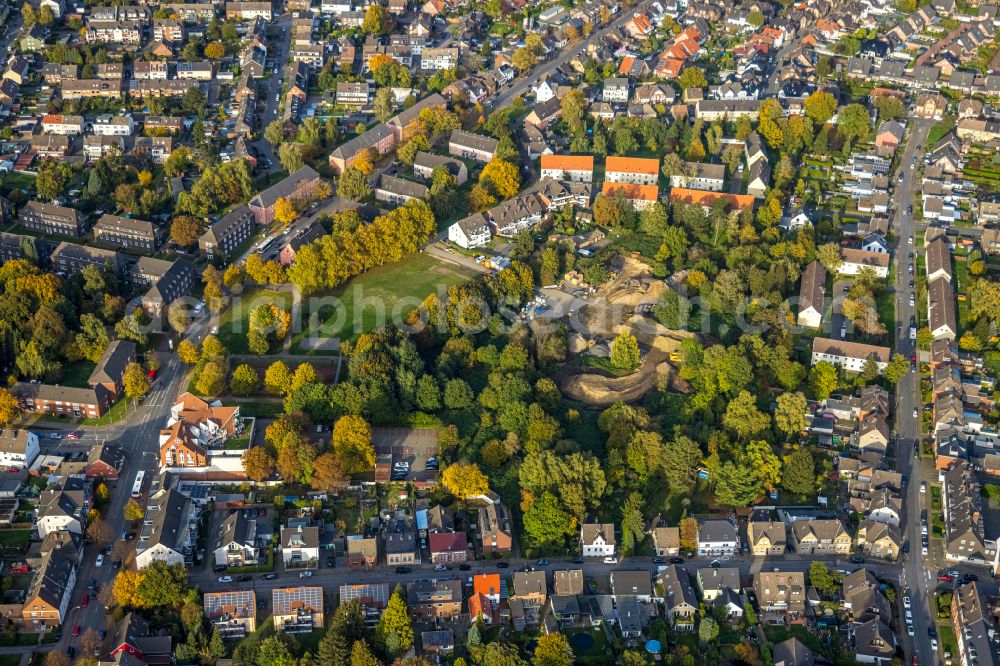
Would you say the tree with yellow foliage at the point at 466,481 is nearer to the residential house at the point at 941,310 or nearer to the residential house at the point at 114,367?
the residential house at the point at 114,367

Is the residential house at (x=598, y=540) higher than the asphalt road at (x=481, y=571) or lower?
higher

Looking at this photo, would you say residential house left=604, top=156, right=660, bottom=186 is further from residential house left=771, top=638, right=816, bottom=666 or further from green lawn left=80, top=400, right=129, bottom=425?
residential house left=771, top=638, right=816, bottom=666

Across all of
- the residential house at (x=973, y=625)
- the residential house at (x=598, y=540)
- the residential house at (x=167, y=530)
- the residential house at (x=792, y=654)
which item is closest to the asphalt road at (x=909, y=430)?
the residential house at (x=973, y=625)

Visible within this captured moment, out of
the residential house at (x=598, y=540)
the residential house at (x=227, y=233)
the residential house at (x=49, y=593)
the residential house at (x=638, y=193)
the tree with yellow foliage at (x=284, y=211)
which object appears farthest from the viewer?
the residential house at (x=638, y=193)

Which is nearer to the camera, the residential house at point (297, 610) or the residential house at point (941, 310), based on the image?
the residential house at point (297, 610)

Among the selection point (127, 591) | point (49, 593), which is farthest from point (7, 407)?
point (127, 591)

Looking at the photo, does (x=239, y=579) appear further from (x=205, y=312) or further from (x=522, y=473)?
(x=205, y=312)

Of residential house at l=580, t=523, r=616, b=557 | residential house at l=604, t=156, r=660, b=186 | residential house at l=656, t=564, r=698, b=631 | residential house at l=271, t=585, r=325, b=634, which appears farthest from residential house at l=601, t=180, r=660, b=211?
residential house at l=271, t=585, r=325, b=634
